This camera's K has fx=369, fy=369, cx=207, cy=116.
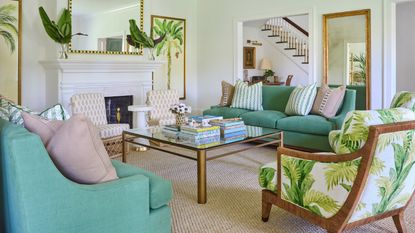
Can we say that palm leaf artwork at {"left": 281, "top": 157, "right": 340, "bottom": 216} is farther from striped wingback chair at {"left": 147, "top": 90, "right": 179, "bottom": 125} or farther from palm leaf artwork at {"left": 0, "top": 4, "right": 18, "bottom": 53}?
palm leaf artwork at {"left": 0, "top": 4, "right": 18, "bottom": 53}

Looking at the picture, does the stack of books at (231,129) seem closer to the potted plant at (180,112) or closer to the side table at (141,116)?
the potted plant at (180,112)

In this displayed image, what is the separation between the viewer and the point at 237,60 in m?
Answer: 7.36

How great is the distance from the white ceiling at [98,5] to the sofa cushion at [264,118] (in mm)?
3021

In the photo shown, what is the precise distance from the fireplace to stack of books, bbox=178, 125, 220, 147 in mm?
3195

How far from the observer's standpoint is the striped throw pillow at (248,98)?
572 centimetres

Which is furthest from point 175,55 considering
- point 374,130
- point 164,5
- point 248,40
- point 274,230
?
point 374,130

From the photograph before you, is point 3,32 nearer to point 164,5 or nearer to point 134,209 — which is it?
point 164,5

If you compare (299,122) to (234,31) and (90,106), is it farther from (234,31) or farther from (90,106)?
(234,31)

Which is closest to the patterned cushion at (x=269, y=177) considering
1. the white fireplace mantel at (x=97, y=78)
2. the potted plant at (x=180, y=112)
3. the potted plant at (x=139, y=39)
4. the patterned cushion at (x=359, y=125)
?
the patterned cushion at (x=359, y=125)

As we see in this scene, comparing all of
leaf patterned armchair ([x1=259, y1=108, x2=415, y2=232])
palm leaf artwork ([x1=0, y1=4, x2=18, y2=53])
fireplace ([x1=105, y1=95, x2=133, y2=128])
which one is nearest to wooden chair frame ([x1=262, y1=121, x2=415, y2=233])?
leaf patterned armchair ([x1=259, y1=108, x2=415, y2=232])

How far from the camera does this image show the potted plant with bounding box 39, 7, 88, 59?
17.5 ft

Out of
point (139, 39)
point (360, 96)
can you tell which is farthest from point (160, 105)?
point (360, 96)

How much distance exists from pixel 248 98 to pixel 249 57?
423 centimetres

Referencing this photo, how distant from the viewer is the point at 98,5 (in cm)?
623
